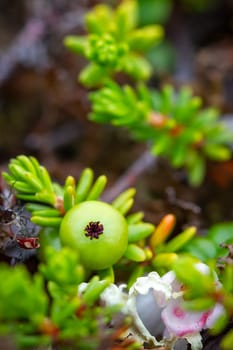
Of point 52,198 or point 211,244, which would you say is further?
point 211,244

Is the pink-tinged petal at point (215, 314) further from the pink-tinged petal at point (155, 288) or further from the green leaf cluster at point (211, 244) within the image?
the green leaf cluster at point (211, 244)

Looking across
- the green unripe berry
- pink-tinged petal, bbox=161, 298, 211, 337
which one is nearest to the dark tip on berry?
the green unripe berry

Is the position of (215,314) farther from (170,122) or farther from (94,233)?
(170,122)

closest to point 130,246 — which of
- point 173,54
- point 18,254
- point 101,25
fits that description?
point 18,254

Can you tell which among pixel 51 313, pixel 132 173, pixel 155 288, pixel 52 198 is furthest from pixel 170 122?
pixel 51 313

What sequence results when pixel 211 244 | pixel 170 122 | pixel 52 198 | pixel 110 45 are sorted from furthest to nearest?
pixel 170 122
pixel 110 45
pixel 211 244
pixel 52 198

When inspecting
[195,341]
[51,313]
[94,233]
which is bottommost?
[195,341]
